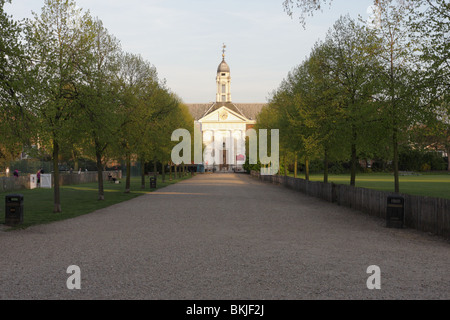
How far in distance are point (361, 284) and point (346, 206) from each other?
620 inches

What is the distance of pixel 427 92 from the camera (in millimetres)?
16016

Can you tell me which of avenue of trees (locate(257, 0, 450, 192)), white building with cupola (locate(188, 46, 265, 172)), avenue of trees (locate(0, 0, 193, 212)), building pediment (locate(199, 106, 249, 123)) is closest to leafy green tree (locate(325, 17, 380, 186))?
avenue of trees (locate(257, 0, 450, 192))

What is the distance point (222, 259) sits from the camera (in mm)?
9398

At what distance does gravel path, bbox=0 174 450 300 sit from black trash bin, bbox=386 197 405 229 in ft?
2.08

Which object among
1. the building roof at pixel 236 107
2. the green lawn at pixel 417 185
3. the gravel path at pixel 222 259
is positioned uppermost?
the building roof at pixel 236 107

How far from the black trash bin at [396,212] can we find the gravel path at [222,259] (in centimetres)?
63

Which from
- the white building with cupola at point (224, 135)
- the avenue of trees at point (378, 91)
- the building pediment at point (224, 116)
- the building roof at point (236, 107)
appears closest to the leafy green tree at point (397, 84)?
the avenue of trees at point (378, 91)

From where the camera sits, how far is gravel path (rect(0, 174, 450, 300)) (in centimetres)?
696

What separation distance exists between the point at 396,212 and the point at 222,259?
7893 millimetres

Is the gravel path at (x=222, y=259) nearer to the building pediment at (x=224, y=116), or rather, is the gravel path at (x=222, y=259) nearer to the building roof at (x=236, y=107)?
the building pediment at (x=224, y=116)

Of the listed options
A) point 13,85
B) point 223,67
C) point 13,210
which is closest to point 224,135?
point 223,67

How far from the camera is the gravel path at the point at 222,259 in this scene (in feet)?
22.8

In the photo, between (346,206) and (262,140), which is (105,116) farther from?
(262,140)
